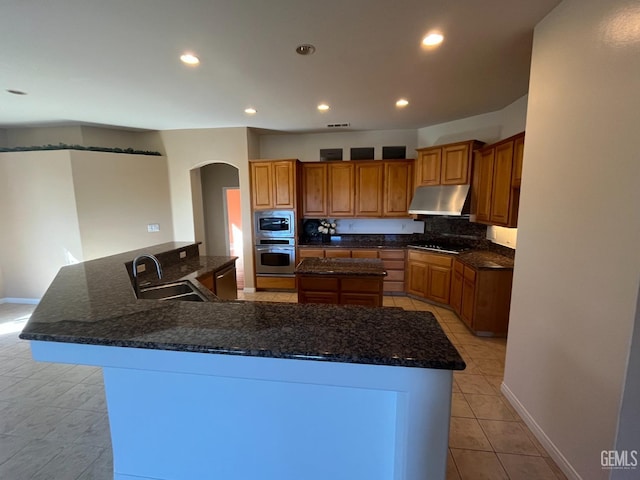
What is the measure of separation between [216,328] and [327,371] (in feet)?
1.64

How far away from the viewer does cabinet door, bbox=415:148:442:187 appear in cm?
414

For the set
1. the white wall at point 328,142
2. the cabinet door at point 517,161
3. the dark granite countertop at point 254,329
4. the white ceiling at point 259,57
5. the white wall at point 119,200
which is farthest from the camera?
the white wall at point 328,142

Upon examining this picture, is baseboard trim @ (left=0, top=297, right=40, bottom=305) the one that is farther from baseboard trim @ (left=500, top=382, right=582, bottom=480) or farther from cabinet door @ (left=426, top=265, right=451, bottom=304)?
baseboard trim @ (left=500, top=382, right=582, bottom=480)

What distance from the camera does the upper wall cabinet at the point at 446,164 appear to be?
3775mm

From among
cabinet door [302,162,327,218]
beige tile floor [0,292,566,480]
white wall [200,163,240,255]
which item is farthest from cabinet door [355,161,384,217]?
white wall [200,163,240,255]

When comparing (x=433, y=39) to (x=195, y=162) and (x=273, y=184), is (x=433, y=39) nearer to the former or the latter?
(x=273, y=184)

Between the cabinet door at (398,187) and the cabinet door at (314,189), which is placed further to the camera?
the cabinet door at (314,189)

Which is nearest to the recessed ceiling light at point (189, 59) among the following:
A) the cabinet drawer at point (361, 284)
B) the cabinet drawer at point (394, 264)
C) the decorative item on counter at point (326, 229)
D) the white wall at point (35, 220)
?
the cabinet drawer at point (361, 284)

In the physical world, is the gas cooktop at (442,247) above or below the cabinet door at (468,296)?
above

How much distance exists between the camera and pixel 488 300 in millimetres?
3197

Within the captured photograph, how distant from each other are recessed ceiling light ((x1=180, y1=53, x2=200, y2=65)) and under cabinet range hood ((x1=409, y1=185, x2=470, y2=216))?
134 inches

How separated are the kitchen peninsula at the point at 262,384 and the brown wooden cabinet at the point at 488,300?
7.78 feet

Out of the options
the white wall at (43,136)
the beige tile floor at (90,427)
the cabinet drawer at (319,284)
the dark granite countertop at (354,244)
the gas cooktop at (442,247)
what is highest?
the white wall at (43,136)

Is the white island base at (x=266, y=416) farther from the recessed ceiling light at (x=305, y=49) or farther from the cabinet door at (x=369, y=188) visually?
the cabinet door at (x=369, y=188)
